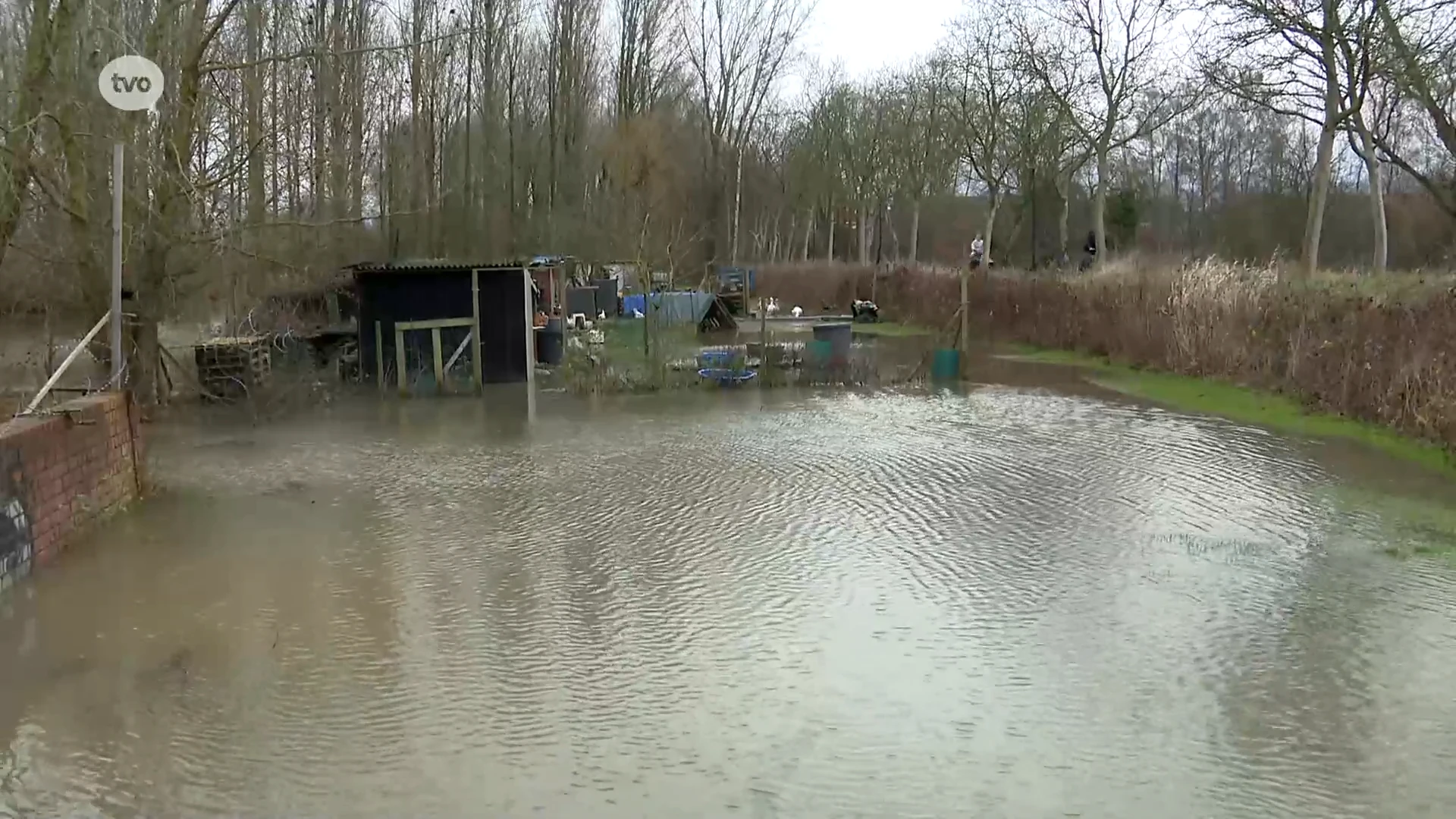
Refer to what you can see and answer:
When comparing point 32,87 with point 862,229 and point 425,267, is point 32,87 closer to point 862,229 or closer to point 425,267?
point 425,267

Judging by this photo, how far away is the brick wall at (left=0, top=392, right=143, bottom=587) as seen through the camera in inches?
284

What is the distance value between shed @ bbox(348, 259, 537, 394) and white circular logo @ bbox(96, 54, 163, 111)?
8643 mm

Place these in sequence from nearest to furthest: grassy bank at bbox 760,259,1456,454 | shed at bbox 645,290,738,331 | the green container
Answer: grassy bank at bbox 760,259,1456,454 < the green container < shed at bbox 645,290,738,331

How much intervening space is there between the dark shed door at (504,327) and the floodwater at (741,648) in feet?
24.9

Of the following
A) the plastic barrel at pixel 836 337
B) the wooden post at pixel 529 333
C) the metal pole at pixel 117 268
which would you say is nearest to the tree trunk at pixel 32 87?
the metal pole at pixel 117 268

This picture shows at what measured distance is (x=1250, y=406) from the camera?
16031 mm

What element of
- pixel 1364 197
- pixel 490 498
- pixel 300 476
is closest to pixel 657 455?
pixel 490 498

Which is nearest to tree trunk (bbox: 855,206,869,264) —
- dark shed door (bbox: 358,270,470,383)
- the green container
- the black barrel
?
the black barrel

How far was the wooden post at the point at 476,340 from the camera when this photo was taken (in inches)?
696

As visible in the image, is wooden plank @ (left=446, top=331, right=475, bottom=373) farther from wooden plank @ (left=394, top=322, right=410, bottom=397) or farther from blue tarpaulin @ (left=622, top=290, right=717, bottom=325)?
blue tarpaulin @ (left=622, top=290, right=717, bottom=325)

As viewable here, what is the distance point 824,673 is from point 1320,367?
12.1 metres

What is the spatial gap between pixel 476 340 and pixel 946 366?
759 cm

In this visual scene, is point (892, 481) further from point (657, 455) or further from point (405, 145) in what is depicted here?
point (405, 145)

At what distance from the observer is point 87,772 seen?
4.75m
